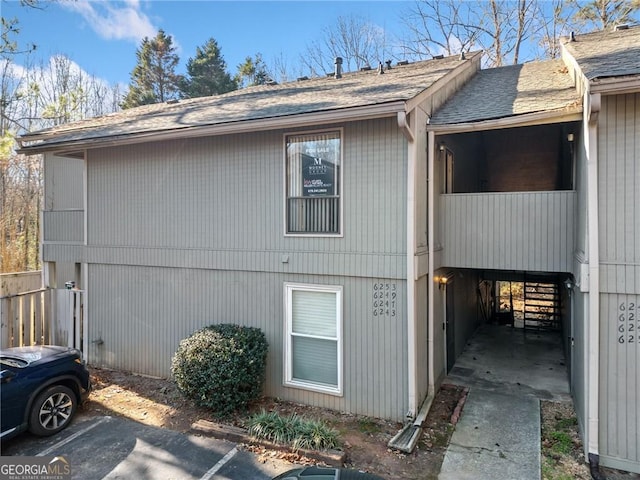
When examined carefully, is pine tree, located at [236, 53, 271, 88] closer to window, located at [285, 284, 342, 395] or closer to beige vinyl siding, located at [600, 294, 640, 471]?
window, located at [285, 284, 342, 395]

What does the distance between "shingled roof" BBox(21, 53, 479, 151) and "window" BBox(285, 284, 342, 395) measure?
9.72ft

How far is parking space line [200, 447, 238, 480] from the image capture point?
488 centimetres

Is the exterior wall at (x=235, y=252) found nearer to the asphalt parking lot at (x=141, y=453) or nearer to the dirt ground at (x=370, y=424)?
the dirt ground at (x=370, y=424)

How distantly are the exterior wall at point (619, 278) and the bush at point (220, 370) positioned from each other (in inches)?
197

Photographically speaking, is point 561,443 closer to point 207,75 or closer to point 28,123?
point 28,123

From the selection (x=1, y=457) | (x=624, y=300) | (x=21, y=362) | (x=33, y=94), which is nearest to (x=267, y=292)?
(x=21, y=362)

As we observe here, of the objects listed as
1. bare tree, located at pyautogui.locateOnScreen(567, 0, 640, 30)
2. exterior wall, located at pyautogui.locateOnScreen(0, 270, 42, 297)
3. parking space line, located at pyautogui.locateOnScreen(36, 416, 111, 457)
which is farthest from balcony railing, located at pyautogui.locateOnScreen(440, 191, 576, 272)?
exterior wall, located at pyautogui.locateOnScreen(0, 270, 42, 297)

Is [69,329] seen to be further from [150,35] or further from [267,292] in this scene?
[150,35]

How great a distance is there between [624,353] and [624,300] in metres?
0.69

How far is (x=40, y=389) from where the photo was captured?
5.66 metres

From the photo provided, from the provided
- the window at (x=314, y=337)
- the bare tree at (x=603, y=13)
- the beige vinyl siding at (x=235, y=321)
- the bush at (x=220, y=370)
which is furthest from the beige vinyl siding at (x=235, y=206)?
→ the bare tree at (x=603, y=13)

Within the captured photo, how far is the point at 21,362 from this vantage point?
5676 millimetres

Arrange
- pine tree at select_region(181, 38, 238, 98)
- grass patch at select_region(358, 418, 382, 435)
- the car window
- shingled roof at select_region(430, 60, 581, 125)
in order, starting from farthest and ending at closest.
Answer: pine tree at select_region(181, 38, 238, 98) → shingled roof at select_region(430, 60, 581, 125) → grass patch at select_region(358, 418, 382, 435) → the car window

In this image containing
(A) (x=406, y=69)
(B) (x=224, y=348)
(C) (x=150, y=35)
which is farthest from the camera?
(C) (x=150, y=35)
